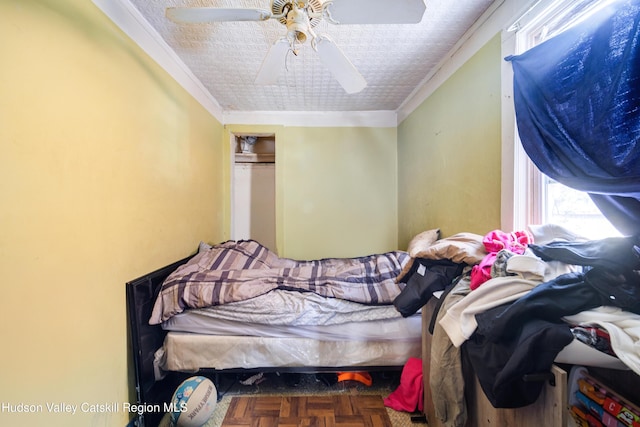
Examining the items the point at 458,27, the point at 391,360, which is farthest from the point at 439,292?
the point at 458,27

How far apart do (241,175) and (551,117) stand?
10.6ft

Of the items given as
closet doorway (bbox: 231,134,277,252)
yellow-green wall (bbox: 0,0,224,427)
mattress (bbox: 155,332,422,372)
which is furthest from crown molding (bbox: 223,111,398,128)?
mattress (bbox: 155,332,422,372)

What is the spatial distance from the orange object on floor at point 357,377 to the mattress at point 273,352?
127 mm

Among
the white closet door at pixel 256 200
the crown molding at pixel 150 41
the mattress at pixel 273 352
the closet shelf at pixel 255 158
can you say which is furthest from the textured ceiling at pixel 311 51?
the mattress at pixel 273 352

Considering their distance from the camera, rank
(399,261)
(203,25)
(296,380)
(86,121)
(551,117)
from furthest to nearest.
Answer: (399,261), (296,380), (203,25), (86,121), (551,117)

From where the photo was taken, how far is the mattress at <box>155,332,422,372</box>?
62.9 inches

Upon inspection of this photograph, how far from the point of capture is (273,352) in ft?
5.32

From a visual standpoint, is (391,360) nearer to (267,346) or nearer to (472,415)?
(472,415)

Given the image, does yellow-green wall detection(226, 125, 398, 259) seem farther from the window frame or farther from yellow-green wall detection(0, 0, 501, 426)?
the window frame

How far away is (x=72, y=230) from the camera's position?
1066mm

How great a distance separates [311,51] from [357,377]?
7.75ft

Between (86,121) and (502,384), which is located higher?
(86,121)

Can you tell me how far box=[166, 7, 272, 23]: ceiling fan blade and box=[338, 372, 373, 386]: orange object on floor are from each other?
211 centimetres

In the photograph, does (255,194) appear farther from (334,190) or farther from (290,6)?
(290,6)
